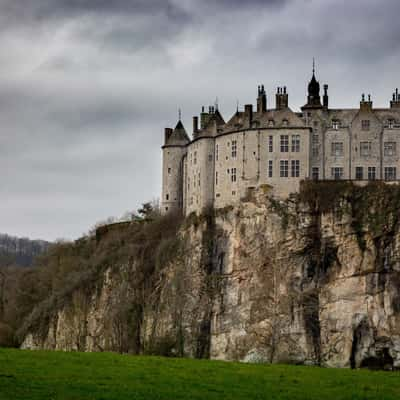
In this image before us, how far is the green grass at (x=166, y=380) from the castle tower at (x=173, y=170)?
172ft

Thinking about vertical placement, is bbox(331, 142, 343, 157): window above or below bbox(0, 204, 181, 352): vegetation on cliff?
above

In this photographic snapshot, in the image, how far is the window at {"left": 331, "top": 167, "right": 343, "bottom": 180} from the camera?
85062 mm

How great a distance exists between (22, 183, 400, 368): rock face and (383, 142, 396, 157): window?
4948mm

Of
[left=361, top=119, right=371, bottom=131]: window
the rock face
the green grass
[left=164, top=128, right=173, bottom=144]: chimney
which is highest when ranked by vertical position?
[left=164, top=128, right=173, bottom=144]: chimney

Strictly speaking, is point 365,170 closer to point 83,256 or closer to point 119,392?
point 83,256

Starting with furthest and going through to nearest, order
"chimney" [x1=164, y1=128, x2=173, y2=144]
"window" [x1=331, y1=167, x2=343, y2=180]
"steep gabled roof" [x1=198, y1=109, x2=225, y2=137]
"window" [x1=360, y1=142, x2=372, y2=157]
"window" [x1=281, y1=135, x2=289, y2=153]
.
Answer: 1. "chimney" [x1=164, y1=128, x2=173, y2=144]
2. "steep gabled roof" [x1=198, y1=109, x2=225, y2=137]
3. "window" [x1=360, y1=142, x2=372, y2=157]
4. "window" [x1=281, y1=135, x2=289, y2=153]
5. "window" [x1=331, y1=167, x2=343, y2=180]

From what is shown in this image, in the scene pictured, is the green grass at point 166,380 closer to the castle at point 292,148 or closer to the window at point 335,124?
the castle at point 292,148

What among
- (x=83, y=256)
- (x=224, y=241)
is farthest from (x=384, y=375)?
(x=83, y=256)

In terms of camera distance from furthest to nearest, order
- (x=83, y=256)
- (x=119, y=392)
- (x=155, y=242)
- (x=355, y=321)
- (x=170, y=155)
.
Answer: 1. (x=83, y=256)
2. (x=170, y=155)
3. (x=155, y=242)
4. (x=355, y=321)
5. (x=119, y=392)

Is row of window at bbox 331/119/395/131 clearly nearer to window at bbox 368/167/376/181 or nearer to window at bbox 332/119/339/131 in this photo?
window at bbox 332/119/339/131

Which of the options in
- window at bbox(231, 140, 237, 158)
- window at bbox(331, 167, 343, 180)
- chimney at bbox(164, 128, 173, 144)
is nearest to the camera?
window at bbox(331, 167, 343, 180)

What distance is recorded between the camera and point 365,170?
85062 mm

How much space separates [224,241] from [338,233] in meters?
10.8

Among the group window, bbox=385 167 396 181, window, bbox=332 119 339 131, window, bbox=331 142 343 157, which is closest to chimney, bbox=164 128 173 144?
window, bbox=332 119 339 131
